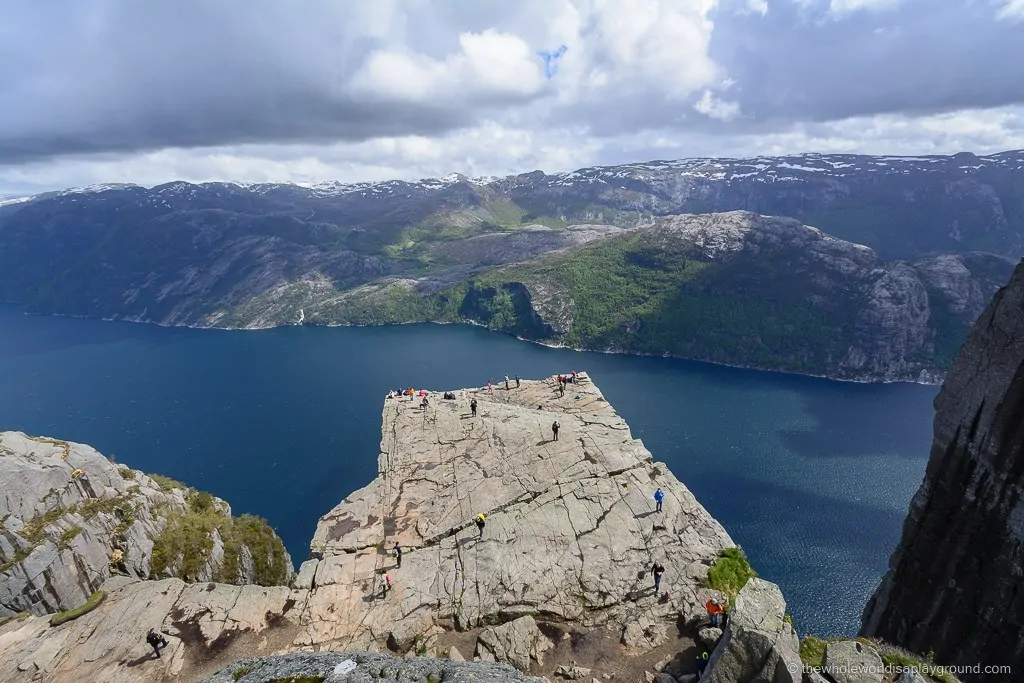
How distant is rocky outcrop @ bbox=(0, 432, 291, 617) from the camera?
2559 centimetres

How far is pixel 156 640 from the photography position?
22.5 meters

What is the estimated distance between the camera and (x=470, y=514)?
3478cm

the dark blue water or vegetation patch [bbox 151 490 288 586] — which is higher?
vegetation patch [bbox 151 490 288 586]

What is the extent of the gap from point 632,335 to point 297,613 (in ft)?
595

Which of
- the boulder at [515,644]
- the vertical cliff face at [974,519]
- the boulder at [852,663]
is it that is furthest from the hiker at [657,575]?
the vertical cliff face at [974,519]

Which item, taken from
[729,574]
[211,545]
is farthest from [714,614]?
[211,545]

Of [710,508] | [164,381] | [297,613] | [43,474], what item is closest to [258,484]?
[43,474]

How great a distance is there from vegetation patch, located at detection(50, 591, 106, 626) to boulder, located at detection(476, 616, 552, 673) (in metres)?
19.7

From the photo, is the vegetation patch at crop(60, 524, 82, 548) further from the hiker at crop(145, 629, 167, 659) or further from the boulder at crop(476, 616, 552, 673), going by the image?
the boulder at crop(476, 616, 552, 673)

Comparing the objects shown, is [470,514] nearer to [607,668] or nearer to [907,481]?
[607,668]

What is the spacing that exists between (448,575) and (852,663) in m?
20.0

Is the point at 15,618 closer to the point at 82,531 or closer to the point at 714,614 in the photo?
the point at 82,531

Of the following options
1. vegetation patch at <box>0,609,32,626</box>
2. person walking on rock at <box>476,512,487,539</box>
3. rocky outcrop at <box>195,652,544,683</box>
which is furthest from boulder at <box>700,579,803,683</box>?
vegetation patch at <box>0,609,32,626</box>

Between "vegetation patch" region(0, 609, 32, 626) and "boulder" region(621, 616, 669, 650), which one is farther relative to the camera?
"boulder" region(621, 616, 669, 650)
